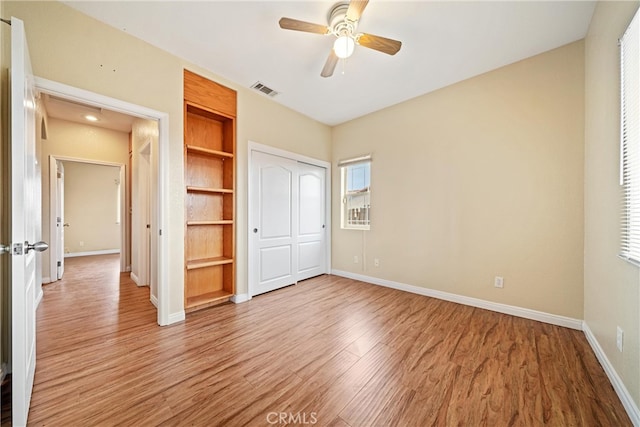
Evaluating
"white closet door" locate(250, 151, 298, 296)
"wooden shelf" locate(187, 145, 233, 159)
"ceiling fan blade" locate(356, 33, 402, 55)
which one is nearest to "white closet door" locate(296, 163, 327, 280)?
"white closet door" locate(250, 151, 298, 296)

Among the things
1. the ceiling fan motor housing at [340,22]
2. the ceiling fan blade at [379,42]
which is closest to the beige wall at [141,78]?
the ceiling fan motor housing at [340,22]

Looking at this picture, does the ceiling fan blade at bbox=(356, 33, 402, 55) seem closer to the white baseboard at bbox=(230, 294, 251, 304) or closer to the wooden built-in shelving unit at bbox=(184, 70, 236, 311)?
the wooden built-in shelving unit at bbox=(184, 70, 236, 311)

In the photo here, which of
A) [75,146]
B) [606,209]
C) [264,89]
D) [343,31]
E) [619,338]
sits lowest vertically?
[619,338]

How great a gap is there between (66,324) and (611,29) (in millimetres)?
5399

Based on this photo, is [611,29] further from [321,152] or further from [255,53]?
[321,152]

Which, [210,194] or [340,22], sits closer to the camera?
[340,22]

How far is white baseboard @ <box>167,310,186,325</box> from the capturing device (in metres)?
2.45

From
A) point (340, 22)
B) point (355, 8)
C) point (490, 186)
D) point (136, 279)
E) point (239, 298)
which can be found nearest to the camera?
point (355, 8)

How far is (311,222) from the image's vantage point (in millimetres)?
4156

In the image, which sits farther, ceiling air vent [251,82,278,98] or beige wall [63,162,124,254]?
beige wall [63,162,124,254]

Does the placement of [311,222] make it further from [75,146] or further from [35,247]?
[75,146]

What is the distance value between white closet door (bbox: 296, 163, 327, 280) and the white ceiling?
4.87 ft

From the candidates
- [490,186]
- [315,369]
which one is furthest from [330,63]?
[315,369]

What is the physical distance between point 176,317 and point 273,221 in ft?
5.45
